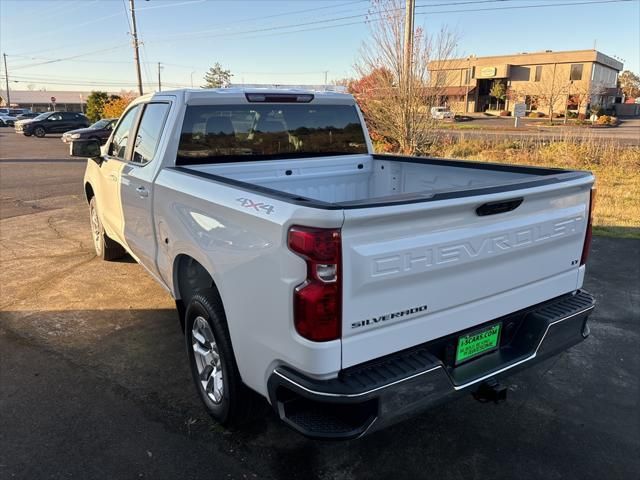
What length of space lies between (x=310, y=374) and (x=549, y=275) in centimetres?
164

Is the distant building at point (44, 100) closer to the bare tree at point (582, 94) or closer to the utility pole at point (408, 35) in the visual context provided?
the bare tree at point (582, 94)

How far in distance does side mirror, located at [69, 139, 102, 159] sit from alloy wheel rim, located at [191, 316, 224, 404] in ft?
9.01

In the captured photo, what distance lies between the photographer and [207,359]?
127 inches

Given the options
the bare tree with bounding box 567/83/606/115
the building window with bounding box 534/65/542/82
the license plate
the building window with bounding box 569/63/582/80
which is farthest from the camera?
the building window with bounding box 534/65/542/82

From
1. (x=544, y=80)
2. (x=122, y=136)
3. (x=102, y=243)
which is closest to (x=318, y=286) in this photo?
(x=122, y=136)

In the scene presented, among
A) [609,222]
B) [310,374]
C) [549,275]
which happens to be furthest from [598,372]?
[609,222]

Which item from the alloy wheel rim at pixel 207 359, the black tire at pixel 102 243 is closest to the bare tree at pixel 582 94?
the black tire at pixel 102 243

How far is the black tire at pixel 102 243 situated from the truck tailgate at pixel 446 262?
473 centimetres

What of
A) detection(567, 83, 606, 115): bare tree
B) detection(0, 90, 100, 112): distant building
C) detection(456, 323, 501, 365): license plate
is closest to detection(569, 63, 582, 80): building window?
detection(567, 83, 606, 115): bare tree

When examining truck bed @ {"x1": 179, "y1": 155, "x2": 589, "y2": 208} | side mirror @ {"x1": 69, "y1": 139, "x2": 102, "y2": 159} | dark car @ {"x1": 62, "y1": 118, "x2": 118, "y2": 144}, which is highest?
side mirror @ {"x1": 69, "y1": 139, "x2": 102, "y2": 159}

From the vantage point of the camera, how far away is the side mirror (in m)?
5.05

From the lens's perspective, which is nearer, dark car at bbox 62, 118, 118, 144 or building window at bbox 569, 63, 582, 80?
dark car at bbox 62, 118, 118, 144

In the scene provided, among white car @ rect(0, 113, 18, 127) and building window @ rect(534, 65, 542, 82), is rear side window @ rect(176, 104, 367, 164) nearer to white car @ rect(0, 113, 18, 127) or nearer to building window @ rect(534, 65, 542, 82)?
white car @ rect(0, 113, 18, 127)

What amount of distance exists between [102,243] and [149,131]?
2627mm
